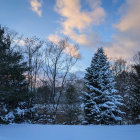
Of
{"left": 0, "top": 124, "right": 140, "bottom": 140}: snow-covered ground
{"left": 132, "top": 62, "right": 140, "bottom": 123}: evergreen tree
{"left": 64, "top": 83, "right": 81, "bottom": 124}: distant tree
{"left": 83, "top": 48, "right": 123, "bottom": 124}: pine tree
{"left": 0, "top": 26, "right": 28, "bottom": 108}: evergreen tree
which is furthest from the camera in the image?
{"left": 64, "top": 83, "right": 81, "bottom": 124}: distant tree

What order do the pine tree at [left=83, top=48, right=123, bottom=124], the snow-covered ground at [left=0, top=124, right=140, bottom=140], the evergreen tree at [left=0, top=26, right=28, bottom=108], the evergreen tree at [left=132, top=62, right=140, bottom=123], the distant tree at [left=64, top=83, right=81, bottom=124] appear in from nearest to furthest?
the snow-covered ground at [left=0, top=124, right=140, bottom=140] < the evergreen tree at [left=0, top=26, right=28, bottom=108] < the pine tree at [left=83, top=48, right=123, bottom=124] < the evergreen tree at [left=132, top=62, right=140, bottom=123] < the distant tree at [left=64, top=83, right=81, bottom=124]

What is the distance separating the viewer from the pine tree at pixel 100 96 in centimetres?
824

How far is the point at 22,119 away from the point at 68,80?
35.7 feet

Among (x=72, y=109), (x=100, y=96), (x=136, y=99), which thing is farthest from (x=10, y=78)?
(x=136, y=99)

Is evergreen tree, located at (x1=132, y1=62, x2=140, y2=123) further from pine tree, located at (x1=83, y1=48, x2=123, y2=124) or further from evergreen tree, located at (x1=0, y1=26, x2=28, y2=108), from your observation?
evergreen tree, located at (x1=0, y1=26, x2=28, y2=108)

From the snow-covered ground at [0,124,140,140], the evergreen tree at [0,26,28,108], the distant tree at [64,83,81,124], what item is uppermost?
the evergreen tree at [0,26,28,108]

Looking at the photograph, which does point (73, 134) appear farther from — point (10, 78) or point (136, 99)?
point (136, 99)

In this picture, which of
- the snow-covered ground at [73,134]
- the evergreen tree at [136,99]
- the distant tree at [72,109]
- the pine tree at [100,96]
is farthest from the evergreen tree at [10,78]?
the evergreen tree at [136,99]

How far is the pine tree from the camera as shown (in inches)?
324

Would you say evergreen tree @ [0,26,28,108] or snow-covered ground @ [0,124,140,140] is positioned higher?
evergreen tree @ [0,26,28,108]

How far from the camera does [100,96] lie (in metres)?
8.61

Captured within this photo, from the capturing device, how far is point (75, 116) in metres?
12.8

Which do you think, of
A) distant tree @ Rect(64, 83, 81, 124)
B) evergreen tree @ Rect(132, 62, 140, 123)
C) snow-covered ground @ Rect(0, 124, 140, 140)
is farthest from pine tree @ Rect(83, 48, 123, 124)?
distant tree @ Rect(64, 83, 81, 124)

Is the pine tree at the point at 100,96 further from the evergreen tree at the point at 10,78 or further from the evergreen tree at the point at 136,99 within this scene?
the evergreen tree at the point at 10,78
